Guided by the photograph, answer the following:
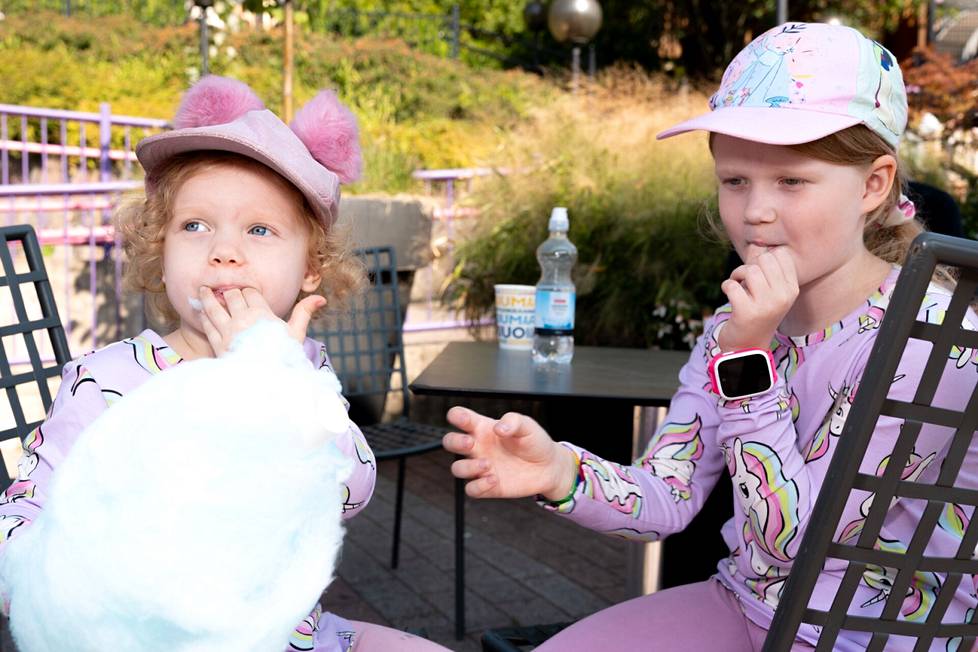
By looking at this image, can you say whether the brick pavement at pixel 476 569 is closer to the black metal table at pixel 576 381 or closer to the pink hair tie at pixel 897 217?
the black metal table at pixel 576 381

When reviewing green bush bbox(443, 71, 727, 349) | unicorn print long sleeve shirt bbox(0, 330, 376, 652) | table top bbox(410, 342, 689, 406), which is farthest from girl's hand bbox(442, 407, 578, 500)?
green bush bbox(443, 71, 727, 349)

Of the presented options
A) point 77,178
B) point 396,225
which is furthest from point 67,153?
point 396,225

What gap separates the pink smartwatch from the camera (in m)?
1.39

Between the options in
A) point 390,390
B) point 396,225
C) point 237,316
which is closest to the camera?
point 237,316

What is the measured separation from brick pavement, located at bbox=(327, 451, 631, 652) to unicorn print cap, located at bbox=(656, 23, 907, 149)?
1.78 metres

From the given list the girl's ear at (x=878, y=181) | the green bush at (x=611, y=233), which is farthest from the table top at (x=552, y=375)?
the green bush at (x=611, y=233)

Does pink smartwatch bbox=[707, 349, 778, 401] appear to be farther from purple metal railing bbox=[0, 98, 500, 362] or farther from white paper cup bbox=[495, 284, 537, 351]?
purple metal railing bbox=[0, 98, 500, 362]

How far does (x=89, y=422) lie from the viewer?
1425mm

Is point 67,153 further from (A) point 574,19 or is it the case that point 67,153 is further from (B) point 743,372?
(B) point 743,372

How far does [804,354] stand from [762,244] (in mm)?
202

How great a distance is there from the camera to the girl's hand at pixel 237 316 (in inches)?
48.3

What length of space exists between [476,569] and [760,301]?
114 inches

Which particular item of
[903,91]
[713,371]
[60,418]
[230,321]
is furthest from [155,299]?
[903,91]

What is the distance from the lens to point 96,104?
10344mm
